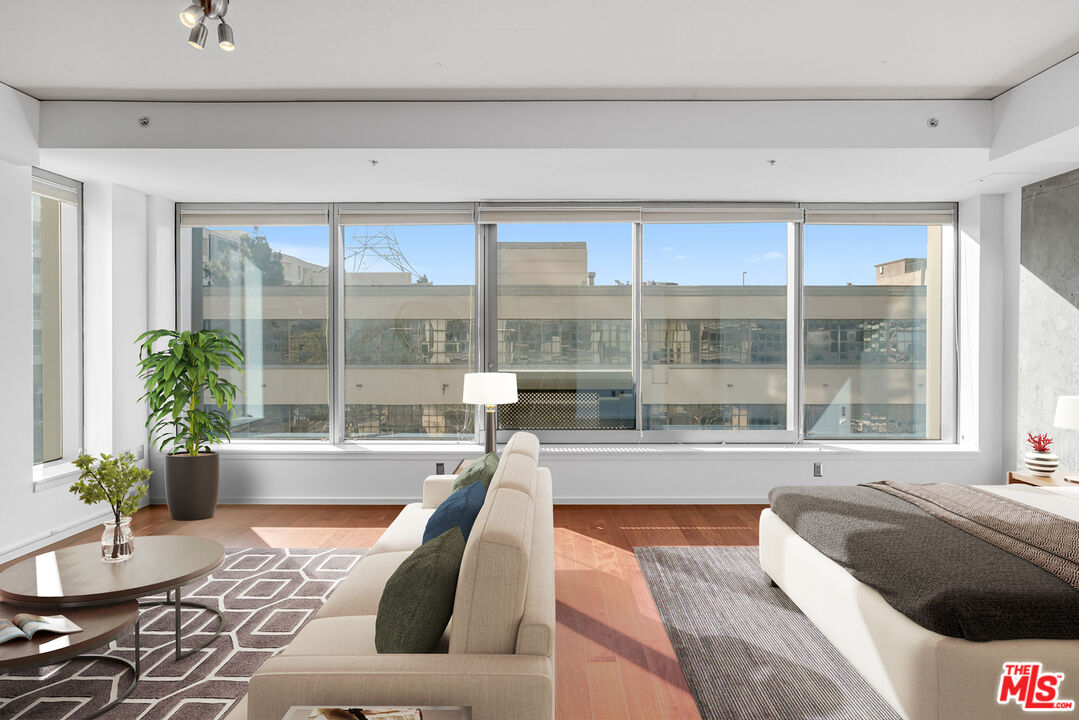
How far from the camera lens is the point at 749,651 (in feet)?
8.52

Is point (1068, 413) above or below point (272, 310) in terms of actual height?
below

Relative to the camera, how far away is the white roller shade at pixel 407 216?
17.4ft

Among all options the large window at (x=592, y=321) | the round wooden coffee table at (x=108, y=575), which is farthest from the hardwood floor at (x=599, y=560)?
the round wooden coffee table at (x=108, y=575)

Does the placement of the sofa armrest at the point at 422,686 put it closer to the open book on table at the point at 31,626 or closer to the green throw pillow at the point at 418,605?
the green throw pillow at the point at 418,605

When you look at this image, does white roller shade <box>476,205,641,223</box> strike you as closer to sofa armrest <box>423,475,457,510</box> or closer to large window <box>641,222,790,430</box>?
large window <box>641,222,790,430</box>

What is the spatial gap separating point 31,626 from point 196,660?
72 cm

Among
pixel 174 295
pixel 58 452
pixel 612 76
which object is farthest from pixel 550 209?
pixel 58 452

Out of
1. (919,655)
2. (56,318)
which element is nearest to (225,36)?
(919,655)

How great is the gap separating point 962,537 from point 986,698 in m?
0.74

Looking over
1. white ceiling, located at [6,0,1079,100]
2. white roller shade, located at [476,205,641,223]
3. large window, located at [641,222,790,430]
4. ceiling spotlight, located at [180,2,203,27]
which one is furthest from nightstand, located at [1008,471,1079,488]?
ceiling spotlight, located at [180,2,203,27]

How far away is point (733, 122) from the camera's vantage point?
12.9ft

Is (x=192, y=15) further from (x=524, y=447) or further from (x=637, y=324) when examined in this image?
(x=637, y=324)

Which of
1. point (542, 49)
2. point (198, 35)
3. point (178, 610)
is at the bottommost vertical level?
point (178, 610)

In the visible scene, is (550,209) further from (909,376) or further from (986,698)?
(986,698)
